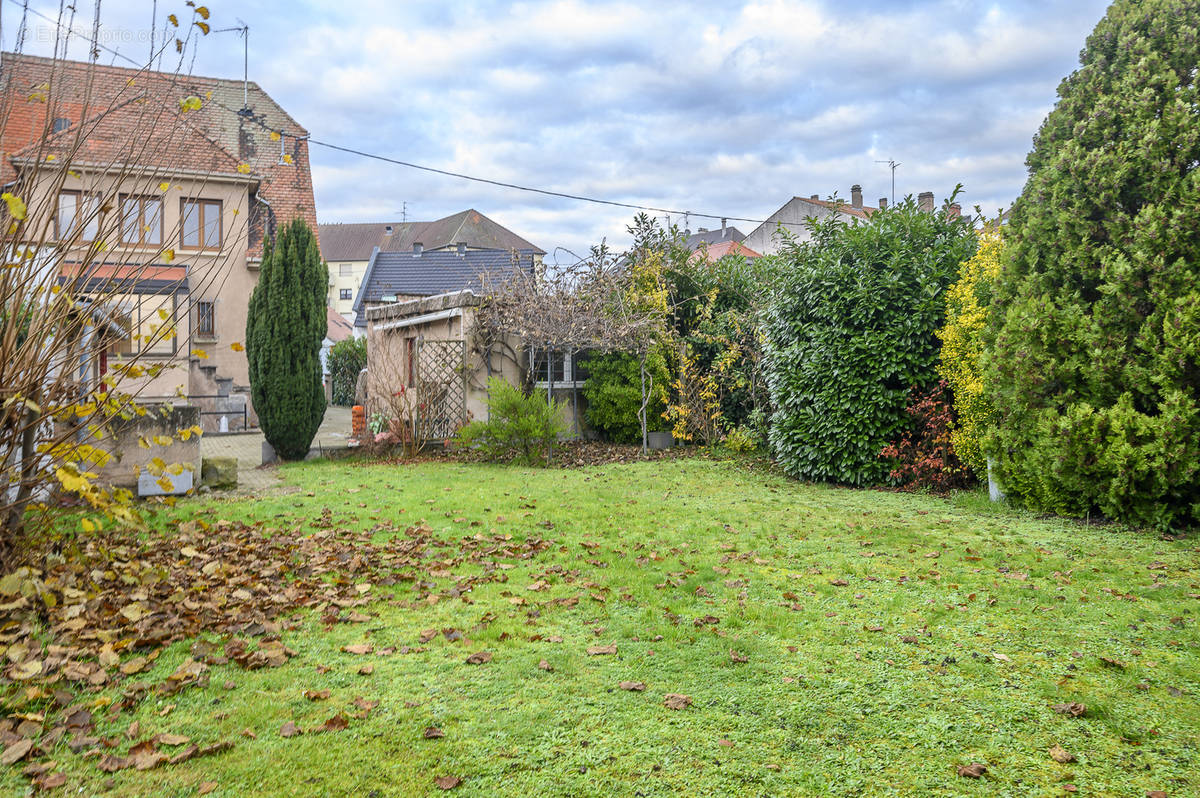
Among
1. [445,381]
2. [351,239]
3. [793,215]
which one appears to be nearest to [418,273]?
[445,381]

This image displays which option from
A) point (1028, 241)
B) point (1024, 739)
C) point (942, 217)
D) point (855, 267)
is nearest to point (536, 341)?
point (855, 267)

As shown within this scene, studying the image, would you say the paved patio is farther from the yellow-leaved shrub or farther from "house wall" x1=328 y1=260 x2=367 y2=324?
"house wall" x1=328 y1=260 x2=367 y2=324

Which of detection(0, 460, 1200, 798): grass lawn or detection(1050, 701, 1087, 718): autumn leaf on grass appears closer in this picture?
detection(0, 460, 1200, 798): grass lawn

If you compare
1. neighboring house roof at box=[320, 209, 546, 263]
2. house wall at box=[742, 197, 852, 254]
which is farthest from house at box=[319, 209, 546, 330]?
house wall at box=[742, 197, 852, 254]

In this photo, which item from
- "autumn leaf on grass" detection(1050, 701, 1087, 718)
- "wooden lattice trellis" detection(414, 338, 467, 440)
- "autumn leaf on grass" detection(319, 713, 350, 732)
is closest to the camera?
"autumn leaf on grass" detection(319, 713, 350, 732)

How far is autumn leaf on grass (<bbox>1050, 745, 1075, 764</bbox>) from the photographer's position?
9.16 ft

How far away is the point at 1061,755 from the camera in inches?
111

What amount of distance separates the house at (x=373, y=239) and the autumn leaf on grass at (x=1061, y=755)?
182 feet

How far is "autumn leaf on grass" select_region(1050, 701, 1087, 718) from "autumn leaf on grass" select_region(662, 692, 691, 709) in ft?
5.24

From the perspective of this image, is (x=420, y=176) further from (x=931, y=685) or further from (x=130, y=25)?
(x=931, y=685)

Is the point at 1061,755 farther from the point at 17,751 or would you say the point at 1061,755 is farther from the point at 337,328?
the point at 337,328

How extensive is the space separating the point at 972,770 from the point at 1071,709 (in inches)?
30.7

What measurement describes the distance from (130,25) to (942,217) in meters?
9.00

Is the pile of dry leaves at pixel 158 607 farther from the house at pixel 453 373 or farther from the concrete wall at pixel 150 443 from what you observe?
the house at pixel 453 373
